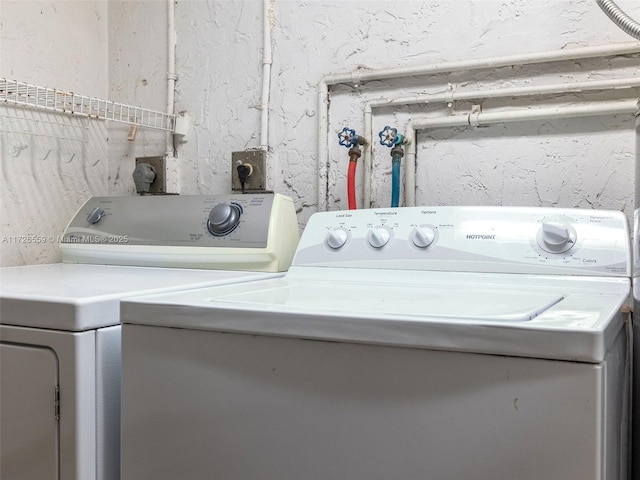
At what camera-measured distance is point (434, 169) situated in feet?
5.03

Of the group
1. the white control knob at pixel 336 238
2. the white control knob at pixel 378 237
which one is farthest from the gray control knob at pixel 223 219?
the white control knob at pixel 378 237

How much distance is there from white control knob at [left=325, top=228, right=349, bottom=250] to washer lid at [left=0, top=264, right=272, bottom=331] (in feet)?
0.49

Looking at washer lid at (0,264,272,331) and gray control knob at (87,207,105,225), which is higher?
gray control knob at (87,207,105,225)

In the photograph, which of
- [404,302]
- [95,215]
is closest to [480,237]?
[404,302]

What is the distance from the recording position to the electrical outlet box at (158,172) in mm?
1808

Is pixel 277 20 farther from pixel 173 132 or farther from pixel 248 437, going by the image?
pixel 248 437

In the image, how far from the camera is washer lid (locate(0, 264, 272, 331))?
0.88 metres

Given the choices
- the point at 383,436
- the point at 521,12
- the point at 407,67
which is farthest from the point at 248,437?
the point at 521,12

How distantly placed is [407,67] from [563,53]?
370 millimetres

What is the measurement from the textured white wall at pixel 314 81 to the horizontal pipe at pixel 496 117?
3 centimetres

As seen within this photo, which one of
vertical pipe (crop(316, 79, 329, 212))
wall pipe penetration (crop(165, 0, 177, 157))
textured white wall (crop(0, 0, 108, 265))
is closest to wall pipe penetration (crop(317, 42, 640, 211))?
vertical pipe (crop(316, 79, 329, 212))

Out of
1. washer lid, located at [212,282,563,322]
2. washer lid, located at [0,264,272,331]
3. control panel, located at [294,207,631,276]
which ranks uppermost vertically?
control panel, located at [294,207,631,276]

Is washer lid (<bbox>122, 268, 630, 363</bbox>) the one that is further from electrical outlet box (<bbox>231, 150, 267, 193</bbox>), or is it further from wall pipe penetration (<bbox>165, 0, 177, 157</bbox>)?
wall pipe penetration (<bbox>165, 0, 177, 157</bbox>)

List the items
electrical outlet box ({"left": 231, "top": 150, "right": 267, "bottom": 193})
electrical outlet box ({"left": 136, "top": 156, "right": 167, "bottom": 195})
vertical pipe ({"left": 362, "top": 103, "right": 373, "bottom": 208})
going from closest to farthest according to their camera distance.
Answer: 1. vertical pipe ({"left": 362, "top": 103, "right": 373, "bottom": 208})
2. electrical outlet box ({"left": 231, "top": 150, "right": 267, "bottom": 193})
3. electrical outlet box ({"left": 136, "top": 156, "right": 167, "bottom": 195})
